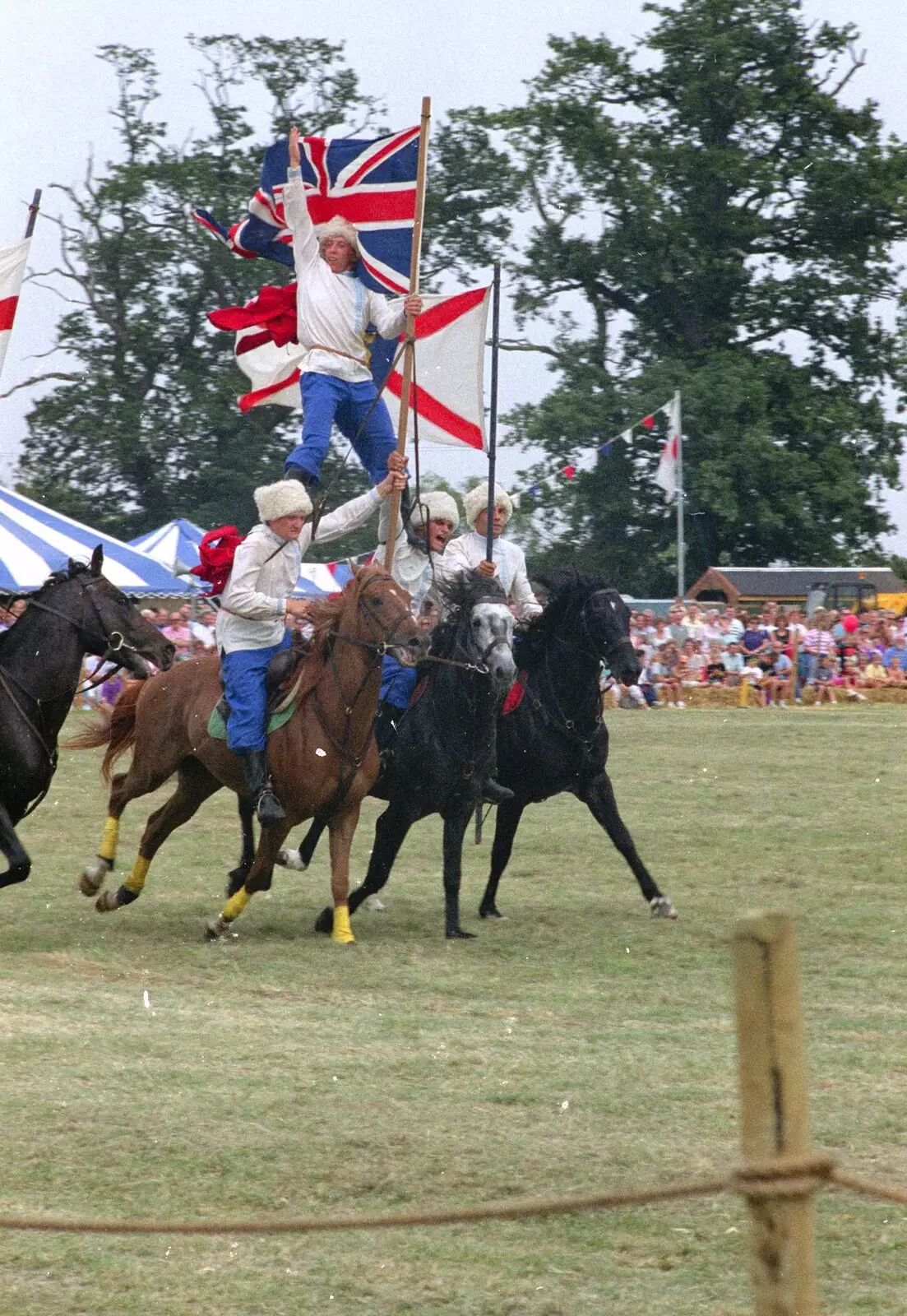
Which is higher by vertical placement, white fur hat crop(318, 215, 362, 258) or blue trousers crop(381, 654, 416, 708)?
white fur hat crop(318, 215, 362, 258)

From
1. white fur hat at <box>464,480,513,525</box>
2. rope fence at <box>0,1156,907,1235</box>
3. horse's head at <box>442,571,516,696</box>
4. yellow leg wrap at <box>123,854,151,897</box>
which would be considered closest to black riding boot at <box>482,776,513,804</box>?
horse's head at <box>442,571,516,696</box>

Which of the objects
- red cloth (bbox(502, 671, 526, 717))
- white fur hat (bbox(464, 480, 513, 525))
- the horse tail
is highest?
white fur hat (bbox(464, 480, 513, 525))

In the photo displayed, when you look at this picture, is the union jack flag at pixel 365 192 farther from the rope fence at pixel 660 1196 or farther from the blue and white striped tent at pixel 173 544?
the blue and white striped tent at pixel 173 544

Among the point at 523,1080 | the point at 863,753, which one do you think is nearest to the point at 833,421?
the point at 863,753

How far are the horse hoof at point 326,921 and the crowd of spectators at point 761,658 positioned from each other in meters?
17.8

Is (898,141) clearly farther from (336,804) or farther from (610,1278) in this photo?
(610,1278)

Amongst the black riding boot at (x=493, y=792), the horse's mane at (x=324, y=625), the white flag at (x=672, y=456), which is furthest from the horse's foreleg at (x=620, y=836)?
the white flag at (x=672, y=456)

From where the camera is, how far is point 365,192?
441 inches

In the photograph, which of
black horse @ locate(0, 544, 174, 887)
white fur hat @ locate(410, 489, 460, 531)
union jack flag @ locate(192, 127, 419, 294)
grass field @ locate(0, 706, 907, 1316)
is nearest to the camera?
grass field @ locate(0, 706, 907, 1316)

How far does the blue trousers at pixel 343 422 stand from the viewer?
1048cm

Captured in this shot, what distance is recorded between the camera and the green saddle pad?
31.4 feet

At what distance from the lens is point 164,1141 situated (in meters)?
5.76

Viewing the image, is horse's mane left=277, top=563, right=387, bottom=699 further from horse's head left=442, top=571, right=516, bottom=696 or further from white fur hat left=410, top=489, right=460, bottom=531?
white fur hat left=410, top=489, right=460, bottom=531

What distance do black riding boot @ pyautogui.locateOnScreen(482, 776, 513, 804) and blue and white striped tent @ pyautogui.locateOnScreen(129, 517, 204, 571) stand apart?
58.1ft
